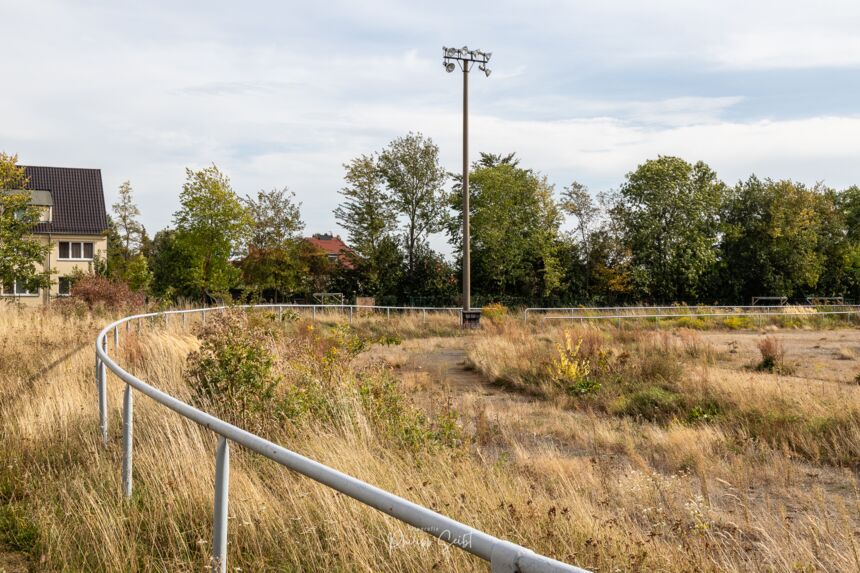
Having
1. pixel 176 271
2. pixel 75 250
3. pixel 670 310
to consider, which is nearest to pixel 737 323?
pixel 670 310

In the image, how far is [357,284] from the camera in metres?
57.3

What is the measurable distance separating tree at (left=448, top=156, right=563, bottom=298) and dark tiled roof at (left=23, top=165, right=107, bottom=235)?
28.3 m

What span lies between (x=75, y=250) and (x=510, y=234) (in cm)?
3390

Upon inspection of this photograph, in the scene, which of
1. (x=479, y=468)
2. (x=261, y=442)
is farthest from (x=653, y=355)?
(x=261, y=442)

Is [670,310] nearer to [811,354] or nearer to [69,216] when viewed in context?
[811,354]

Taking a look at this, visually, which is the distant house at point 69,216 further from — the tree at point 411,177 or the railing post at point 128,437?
the railing post at point 128,437

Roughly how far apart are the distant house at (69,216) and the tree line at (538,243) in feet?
9.34

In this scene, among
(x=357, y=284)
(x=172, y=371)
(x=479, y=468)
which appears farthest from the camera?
(x=357, y=284)

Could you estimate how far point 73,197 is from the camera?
2450 inches

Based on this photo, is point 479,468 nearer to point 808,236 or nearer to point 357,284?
point 357,284

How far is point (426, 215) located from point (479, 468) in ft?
173

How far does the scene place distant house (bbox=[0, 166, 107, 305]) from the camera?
59.3 m

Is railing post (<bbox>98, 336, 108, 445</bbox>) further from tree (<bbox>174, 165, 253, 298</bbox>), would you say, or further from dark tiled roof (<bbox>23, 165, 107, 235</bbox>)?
dark tiled roof (<bbox>23, 165, 107, 235</bbox>)

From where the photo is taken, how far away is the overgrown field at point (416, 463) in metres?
4.55
